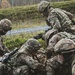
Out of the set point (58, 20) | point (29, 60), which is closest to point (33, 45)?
point (29, 60)

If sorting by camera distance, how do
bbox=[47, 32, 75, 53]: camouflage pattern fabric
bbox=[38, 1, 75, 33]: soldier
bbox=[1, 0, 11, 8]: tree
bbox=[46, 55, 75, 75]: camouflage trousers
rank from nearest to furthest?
bbox=[46, 55, 75, 75]: camouflage trousers → bbox=[47, 32, 75, 53]: camouflage pattern fabric → bbox=[38, 1, 75, 33]: soldier → bbox=[1, 0, 11, 8]: tree

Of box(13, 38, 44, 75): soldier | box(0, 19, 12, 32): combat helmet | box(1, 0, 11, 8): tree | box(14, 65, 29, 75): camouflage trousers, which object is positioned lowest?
box(1, 0, 11, 8): tree

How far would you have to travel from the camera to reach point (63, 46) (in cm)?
1168

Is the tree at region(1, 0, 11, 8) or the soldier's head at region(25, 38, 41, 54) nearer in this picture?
the soldier's head at region(25, 38, 41, 54)

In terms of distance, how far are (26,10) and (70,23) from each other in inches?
570

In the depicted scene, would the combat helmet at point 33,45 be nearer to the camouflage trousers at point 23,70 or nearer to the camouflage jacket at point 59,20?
the camouflage trousers at point 23,70

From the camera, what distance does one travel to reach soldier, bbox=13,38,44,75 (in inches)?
475

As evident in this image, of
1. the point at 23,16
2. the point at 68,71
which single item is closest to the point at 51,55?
the point at 68,71

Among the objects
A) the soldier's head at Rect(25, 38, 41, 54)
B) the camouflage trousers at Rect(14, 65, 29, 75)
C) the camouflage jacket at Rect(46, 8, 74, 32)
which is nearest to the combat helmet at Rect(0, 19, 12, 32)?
the camouflage jacket at Rect(46, 8, 74, 32)

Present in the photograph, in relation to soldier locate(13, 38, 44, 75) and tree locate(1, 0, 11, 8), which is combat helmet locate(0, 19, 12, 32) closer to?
soldier locate(13, 38, 44, 75)

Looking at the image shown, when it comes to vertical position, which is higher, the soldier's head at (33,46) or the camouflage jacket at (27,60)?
the soldier's head at (33,46)

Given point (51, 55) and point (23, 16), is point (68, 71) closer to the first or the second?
point (51, 55)

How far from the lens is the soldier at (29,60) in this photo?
39.6 ft

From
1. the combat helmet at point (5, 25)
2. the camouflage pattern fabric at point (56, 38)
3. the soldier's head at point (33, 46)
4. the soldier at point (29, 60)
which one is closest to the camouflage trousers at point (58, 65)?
the soldier at point (29, 60)
